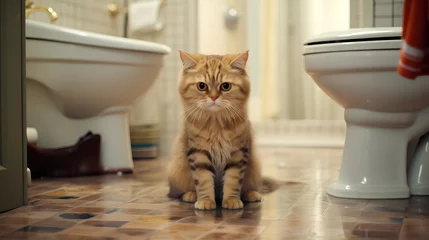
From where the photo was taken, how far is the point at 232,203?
66.7 inches

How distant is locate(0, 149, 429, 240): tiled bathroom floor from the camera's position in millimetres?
1403

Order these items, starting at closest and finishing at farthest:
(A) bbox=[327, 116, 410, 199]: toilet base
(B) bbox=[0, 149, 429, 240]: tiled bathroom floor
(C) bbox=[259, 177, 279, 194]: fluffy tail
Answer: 1. (B) bbox=[0, 149, 429, 240]: tiled bathroom floor
2. (A) bbox=[327, 116, 410, 199]: toilet base
3. (C) bbox=[259, 177, 279, 194]: fluffy tail

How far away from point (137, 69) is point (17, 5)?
84 cm

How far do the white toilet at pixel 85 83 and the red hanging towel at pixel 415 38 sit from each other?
4.70 feet

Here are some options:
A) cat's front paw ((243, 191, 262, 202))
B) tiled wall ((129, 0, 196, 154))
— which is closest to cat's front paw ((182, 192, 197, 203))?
cat's front paw ((243, 191, 262, 202))

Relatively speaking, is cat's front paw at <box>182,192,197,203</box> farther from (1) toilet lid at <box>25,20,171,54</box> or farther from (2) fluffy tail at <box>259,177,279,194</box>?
→ (1) toilet lid at <box>25,20,171,54</box>

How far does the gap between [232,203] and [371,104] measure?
0.53 m

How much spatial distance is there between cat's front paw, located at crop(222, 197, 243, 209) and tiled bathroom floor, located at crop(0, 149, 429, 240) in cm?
2

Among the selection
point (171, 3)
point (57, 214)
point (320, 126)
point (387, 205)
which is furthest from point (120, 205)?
point (320, 126)

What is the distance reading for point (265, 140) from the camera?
3988mm

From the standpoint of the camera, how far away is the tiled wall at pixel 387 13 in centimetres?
238

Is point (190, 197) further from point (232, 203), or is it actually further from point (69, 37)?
point (69, 37)

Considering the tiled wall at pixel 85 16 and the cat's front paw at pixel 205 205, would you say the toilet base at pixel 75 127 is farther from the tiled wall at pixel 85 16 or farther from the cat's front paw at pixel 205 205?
the cat's front paw at pixel 205 205

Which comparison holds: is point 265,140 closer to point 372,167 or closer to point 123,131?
point 123,131
